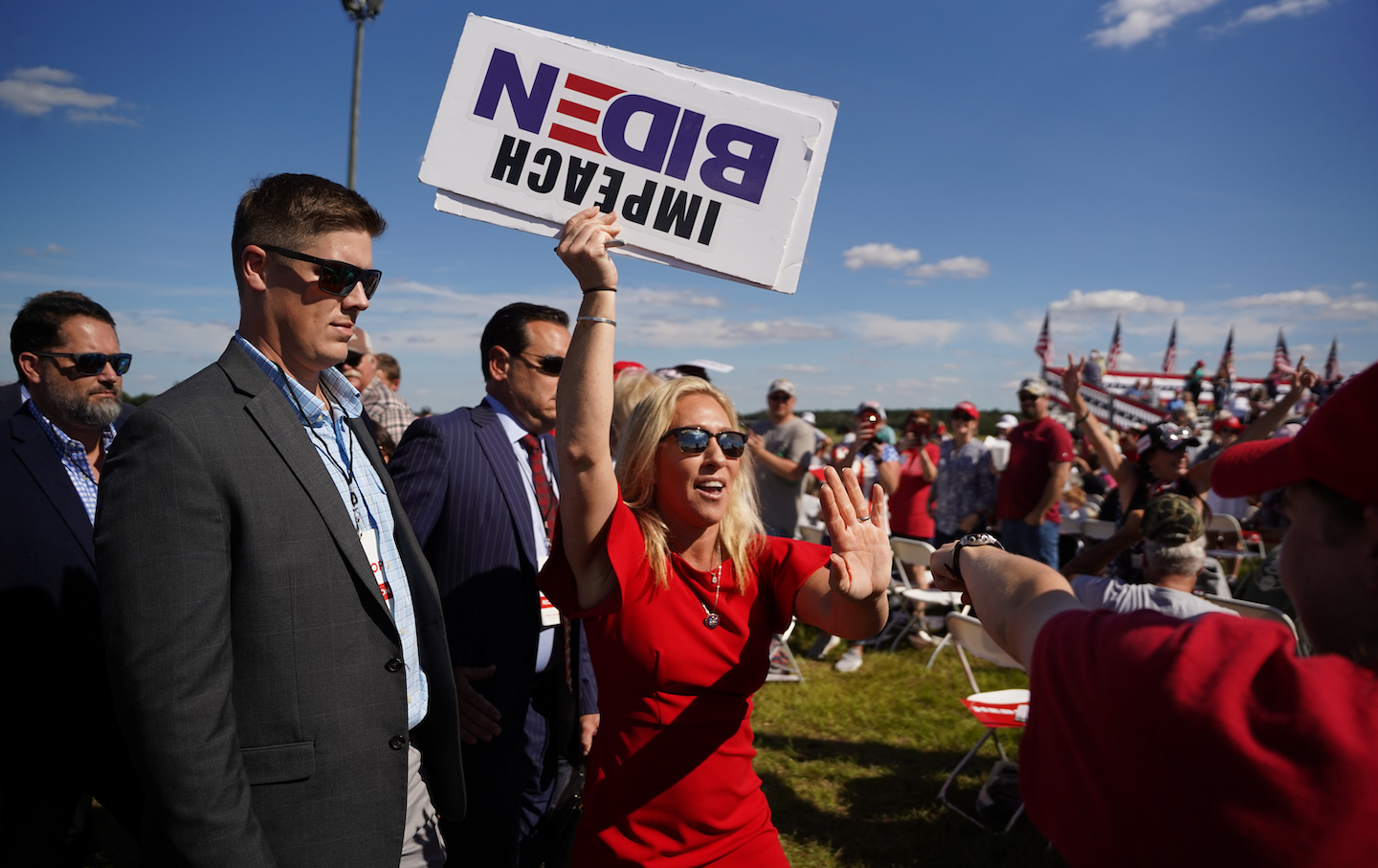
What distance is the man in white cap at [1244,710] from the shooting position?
0.82 m

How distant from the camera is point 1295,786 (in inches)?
32.4

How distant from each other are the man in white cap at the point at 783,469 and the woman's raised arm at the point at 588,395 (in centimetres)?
516

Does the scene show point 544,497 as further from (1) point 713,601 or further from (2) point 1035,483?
(2) point 1035,483

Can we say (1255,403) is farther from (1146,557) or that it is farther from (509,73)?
(509,73)

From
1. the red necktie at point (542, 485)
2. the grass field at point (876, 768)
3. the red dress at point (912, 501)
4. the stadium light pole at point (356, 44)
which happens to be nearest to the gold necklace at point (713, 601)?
the red necktie at point (542, 485)

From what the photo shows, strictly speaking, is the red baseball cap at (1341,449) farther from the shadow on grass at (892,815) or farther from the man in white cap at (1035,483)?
the man in white cap at (1035,483)

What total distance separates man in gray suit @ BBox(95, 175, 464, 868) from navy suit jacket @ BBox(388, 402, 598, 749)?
1.78 ft

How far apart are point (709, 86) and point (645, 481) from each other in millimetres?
1138

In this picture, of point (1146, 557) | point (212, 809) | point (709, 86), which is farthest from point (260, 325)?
point (1146, 557)

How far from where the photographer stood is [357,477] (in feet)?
6.58

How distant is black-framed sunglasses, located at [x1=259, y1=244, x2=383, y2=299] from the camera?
178 cm

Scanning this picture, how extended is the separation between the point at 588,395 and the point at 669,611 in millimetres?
700

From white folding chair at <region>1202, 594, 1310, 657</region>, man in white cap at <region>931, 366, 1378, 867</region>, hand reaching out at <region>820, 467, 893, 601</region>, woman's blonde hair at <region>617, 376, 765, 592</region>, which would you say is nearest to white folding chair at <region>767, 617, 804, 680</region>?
white folding chair at <region>1202, 594, 1310, 657</region>

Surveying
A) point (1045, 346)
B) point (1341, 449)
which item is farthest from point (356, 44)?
point (1045, 346)
